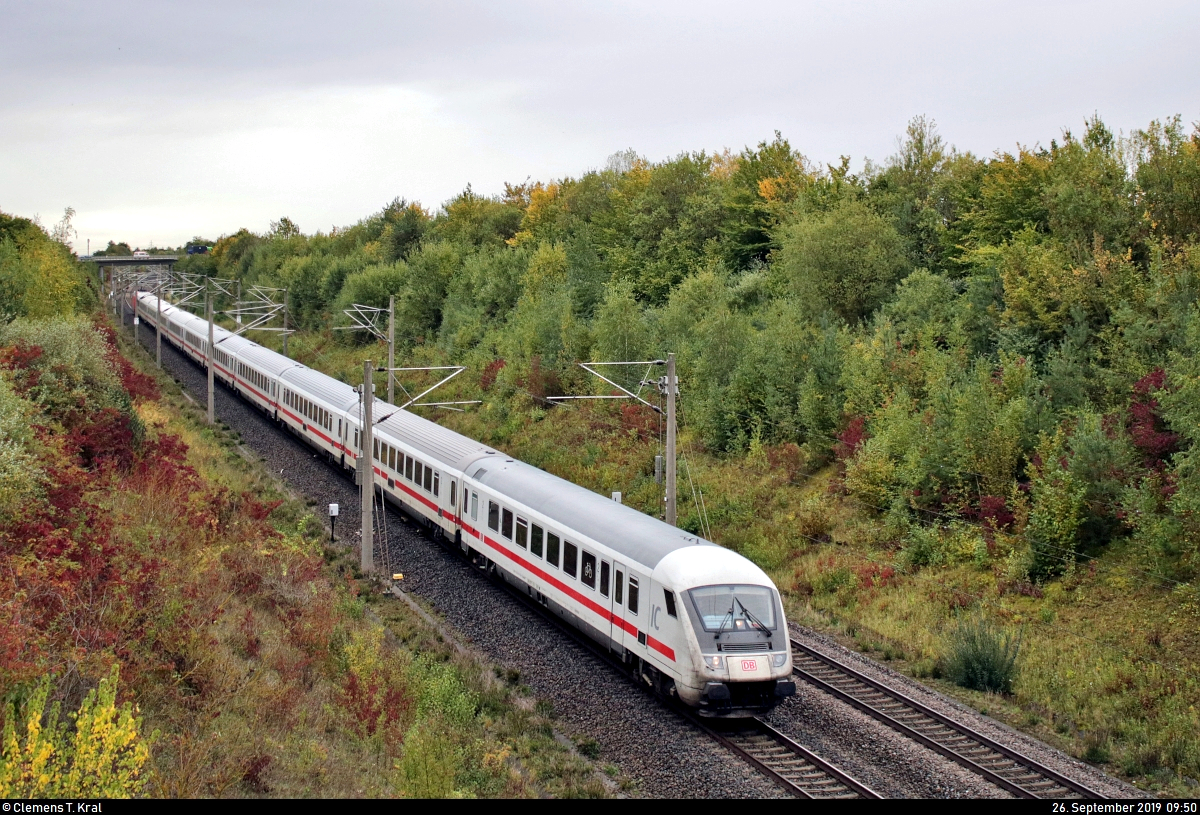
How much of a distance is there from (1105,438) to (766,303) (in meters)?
20.1

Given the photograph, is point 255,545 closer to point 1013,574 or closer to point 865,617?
point 865,617

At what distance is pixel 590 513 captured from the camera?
18391 millimetres

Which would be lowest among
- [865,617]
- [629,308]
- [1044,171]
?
[865,617]

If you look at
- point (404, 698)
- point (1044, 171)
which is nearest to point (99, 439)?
point (404, 698)

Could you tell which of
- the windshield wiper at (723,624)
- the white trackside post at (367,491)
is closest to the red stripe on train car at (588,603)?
the windshield wiper at (723,624)

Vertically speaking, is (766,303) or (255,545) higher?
(766,303)

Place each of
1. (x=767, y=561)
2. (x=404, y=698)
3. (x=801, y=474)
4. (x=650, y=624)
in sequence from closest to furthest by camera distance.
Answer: (x=404, y=698) < (x=650, y=624) < (x=767, y=561) < (x=801, y=474)

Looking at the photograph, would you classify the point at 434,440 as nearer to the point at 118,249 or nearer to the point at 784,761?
the point at 784,761

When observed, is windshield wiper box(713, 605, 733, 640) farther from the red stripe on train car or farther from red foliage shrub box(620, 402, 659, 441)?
red foliage shrub box(620, 402, 659, 441)

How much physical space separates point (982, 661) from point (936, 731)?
2588mm

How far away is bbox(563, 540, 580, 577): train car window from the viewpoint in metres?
18.0

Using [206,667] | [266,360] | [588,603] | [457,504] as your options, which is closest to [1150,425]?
[588,603]

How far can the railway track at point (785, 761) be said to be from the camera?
41.2 ft

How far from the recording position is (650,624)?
50.8ft
